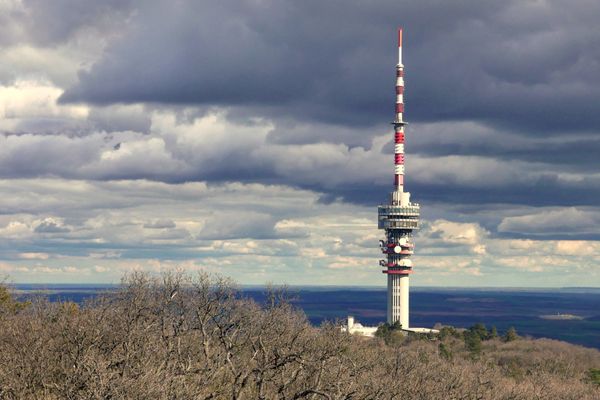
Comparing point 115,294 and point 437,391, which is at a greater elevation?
point 115,294

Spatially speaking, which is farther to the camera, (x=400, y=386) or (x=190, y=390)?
(x=400, y=386)

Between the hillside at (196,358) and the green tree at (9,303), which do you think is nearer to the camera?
the hillside at (196,358)

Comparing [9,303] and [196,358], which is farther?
[9,303]

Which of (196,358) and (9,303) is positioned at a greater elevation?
(9,303)

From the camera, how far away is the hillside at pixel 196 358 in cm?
4594

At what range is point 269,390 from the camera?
62.3 metres

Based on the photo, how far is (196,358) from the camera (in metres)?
71.0

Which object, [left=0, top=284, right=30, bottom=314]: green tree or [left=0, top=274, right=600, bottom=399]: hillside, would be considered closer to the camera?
[left=0, top=274, right=600, bottom=399]: hillside

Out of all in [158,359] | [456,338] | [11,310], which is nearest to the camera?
[158,359]

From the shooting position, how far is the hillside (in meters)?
45.9

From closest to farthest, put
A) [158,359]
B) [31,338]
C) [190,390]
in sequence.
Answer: [190,390] < [158,359] < [31,338]

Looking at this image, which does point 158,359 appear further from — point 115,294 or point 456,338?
point 456,338

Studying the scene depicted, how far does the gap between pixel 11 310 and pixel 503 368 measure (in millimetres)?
82864

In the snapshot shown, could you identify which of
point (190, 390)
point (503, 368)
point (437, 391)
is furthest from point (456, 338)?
point (190, 390)
